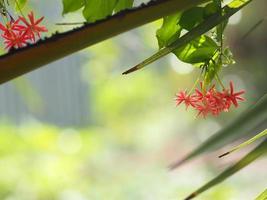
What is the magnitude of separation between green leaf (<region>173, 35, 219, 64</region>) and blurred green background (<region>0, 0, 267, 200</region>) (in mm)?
1312

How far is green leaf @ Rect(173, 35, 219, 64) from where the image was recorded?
0.44m

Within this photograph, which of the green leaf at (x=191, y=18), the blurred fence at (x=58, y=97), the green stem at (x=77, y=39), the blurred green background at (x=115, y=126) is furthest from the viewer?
the blurred fence at (x=58, y=97)

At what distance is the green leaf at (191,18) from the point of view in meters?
0.41

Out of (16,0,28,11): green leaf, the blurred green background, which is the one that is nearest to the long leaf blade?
(16,0,28,11): green leaf

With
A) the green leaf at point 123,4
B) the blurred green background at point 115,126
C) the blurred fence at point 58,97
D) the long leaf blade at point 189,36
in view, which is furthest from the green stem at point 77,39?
→ the blurred fence at point 58,97

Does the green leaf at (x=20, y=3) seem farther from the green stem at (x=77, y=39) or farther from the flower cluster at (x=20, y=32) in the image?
the green stem at (x=77, y=39)

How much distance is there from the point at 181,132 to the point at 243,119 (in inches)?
115

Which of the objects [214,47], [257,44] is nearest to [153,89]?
[257,44]

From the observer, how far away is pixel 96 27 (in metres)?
0.27

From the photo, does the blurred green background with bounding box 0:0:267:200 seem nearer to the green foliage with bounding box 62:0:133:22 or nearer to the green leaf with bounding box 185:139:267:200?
the green foliage with bounding box 62:0:133:22

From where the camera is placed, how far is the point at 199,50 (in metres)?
0.44

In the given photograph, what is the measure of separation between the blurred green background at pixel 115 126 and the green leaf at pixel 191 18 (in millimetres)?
1342

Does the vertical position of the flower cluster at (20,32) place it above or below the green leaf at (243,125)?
above

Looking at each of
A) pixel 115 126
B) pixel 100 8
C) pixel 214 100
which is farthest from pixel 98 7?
pixel 115 126
